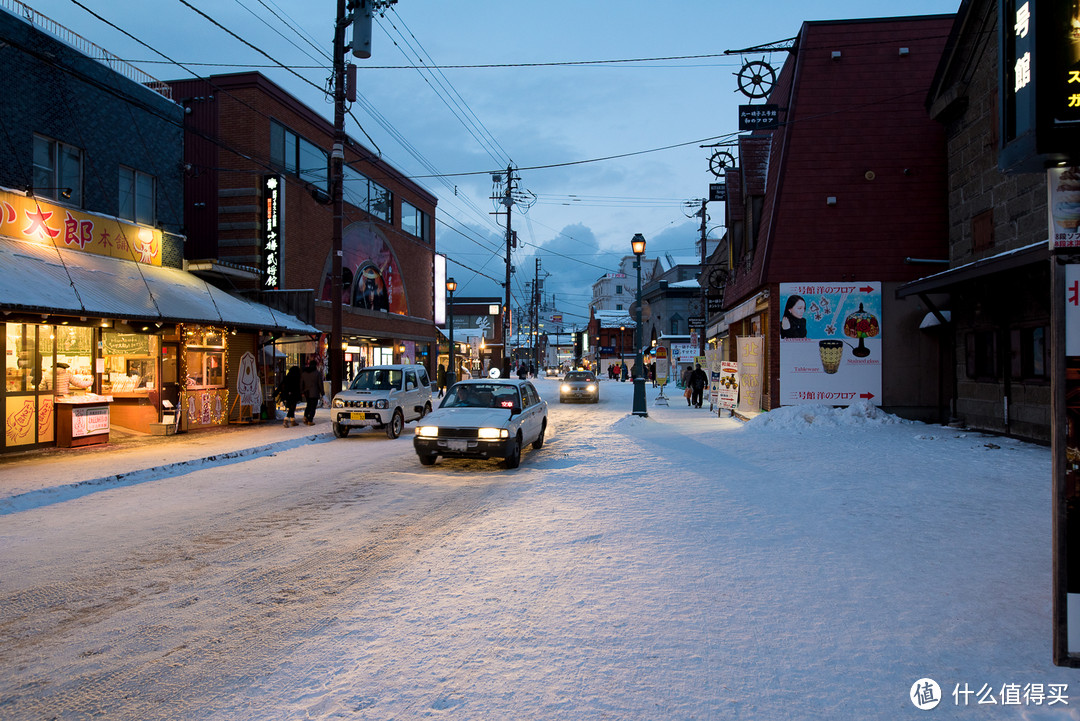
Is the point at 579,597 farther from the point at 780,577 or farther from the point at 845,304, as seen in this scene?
the point at 845,304

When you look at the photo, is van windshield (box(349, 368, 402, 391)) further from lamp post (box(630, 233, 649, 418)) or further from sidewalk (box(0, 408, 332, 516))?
lamp post (box(630, 233, 649, 418))

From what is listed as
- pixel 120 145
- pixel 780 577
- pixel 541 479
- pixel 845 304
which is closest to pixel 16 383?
pixel 120 145

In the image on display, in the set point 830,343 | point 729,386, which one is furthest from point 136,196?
point 830,343

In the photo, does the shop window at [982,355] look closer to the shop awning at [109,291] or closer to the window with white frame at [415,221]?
the shop awning at [109,291]

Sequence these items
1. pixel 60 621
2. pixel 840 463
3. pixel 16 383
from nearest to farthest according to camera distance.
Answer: pixel 60 621 → pixel 840 463 → pixel 16 383

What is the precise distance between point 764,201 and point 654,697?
19927 mm

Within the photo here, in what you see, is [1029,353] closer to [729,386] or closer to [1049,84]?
[729,386]

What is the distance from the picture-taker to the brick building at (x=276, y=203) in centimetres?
2211

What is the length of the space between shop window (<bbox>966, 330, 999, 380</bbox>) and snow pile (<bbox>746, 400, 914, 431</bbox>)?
229cm

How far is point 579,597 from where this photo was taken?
5.10m

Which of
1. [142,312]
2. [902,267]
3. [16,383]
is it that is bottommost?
[16,383]

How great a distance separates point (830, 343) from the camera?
18406 mm

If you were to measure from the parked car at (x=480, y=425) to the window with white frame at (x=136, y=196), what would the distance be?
33.7 feet

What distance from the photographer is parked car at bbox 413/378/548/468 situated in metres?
11.1
